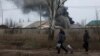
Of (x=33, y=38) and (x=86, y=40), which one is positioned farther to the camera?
(x=33, y=38)

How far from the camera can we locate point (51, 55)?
23578mm

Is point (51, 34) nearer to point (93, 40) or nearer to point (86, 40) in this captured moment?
point (93, 40)

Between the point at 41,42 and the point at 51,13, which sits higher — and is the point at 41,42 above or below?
below

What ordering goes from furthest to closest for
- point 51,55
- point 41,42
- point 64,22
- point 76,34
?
point 64,22 < point 76,34 < point 41,42 < point 51,55

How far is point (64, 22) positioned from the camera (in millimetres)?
63250

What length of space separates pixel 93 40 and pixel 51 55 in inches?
458

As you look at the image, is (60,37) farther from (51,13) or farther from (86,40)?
(51,13)

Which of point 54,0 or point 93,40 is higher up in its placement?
point 54,0

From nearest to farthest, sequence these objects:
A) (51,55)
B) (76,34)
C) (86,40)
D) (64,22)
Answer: (51,55) < (86,40) < (76,34) < (64,22)

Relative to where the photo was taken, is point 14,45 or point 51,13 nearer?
point 14,45

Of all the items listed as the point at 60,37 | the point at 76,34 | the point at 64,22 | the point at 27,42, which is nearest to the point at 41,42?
the point at 27,42

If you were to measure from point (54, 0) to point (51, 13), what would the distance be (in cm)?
167

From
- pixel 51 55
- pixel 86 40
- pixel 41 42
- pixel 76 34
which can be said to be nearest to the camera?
pixel 51 55

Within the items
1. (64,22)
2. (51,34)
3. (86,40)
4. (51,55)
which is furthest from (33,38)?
(64,22)
